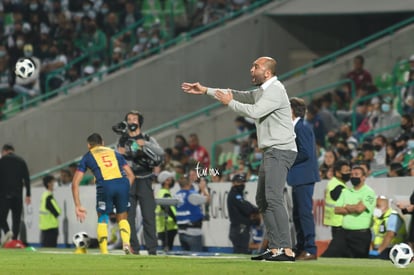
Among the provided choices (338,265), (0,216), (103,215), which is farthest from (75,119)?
(338,265)

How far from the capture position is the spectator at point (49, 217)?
27969mm

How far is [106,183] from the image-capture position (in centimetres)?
2053

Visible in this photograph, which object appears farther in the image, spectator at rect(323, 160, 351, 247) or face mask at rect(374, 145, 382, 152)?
face mask at rect(374, 145, 382, 152)

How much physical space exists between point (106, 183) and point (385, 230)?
13.9ft

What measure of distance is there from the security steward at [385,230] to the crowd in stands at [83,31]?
14454 mm

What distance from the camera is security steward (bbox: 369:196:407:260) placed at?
20.6 metres

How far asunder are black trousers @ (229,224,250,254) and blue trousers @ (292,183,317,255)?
18.6ft

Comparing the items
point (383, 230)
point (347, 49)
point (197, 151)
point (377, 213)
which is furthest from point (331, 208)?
point (347, 49)

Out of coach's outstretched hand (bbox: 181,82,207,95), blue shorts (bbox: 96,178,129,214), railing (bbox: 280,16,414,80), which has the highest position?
railing (bbox: 280,16,414,80)

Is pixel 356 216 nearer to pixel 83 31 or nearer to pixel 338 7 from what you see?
pixel 338 7

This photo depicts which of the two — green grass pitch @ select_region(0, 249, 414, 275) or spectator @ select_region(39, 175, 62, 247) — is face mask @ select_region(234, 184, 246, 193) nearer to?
spectator @ select_region(39, 175, 62, 247)

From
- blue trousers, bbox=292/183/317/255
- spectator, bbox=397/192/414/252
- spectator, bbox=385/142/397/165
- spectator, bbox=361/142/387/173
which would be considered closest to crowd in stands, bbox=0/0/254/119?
spectator, bbox=361/142/387/173

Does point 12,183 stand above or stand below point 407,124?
below

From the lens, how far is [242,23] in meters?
35.2
